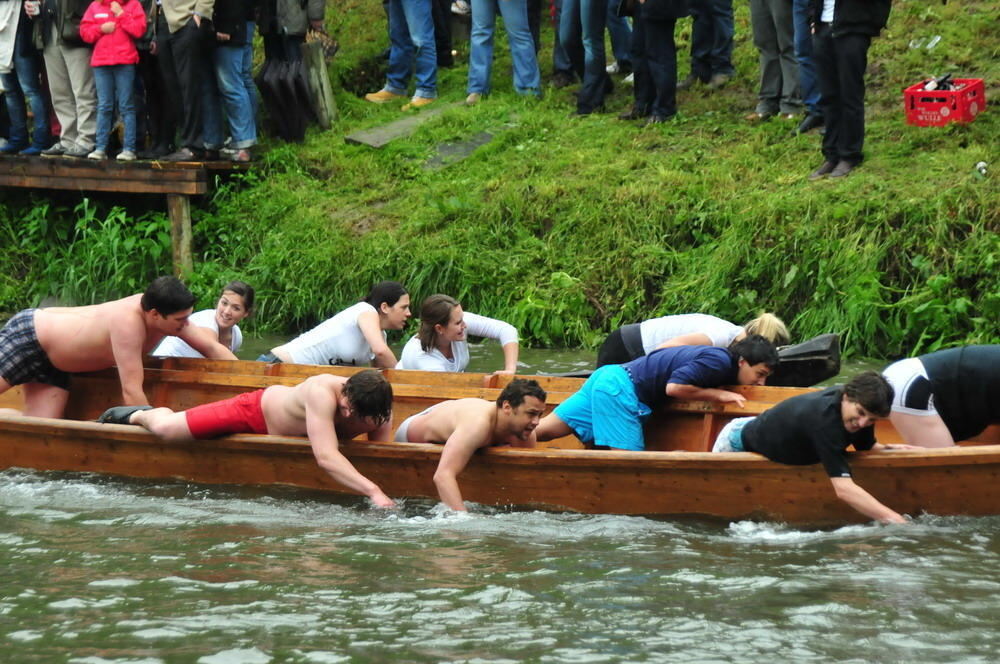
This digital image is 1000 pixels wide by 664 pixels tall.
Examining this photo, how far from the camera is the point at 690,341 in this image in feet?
29.3

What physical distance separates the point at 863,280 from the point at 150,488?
5.82 m

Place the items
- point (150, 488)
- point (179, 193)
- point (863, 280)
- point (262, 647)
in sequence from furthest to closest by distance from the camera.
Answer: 1. point (179, 193)
2. point (863, 280)
3. point (150, 488)
4. point (262, 647)

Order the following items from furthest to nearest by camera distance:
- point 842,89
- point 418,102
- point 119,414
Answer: point 418,102
point 842,89
point 119,414

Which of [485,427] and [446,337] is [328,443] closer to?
[485,427]

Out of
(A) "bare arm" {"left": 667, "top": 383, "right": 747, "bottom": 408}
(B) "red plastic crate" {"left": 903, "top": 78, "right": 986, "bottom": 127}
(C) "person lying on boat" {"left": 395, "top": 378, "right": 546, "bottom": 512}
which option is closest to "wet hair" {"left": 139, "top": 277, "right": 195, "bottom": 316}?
(C) "person lying on boat" {"left": 395, "top": 378, "right": 546, "bottom": 512}

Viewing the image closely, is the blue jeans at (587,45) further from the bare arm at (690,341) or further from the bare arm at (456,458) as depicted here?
the bare arm at (456,458)

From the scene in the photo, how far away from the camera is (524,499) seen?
830 cm

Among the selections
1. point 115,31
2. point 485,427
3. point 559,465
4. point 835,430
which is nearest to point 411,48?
point 115,31

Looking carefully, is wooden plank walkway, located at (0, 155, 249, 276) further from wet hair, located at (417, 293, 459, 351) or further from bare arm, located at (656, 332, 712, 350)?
bare arm, located at (656, 332, 712, 350)

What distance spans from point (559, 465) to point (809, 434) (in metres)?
1.46

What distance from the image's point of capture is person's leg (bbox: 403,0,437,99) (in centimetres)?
1576

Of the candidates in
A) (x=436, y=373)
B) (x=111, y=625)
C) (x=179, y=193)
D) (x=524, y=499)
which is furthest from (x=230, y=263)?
(x=111, y=625)

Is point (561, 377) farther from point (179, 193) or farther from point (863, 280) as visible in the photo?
point (179, 193)

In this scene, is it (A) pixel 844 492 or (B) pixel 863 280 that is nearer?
(A) pixel 844 492
